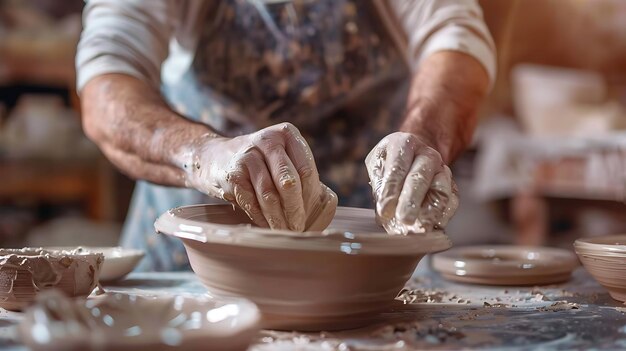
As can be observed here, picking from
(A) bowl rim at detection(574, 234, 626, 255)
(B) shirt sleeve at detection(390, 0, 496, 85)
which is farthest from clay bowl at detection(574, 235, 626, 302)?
(B) shirt sleeve at detection(390, 0, 496, 85)

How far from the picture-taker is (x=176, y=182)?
127 cm

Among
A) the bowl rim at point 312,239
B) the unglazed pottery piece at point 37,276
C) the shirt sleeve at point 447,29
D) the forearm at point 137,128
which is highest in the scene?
the shirt sleeve at point 447,29

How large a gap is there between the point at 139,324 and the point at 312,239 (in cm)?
20

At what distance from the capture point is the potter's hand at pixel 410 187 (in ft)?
3.02

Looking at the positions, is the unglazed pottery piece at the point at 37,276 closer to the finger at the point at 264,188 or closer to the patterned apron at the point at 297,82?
the finger at the point at 264,188

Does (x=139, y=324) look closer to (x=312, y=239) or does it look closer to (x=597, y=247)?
(x=312, y=239)

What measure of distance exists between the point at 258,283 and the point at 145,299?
5.5 inches

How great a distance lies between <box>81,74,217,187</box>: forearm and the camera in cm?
123

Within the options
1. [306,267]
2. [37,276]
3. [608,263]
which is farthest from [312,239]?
[608,263]

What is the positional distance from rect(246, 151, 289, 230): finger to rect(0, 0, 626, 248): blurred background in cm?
121

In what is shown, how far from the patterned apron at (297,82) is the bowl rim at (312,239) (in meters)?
0.75

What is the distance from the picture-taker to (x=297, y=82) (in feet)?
5.20

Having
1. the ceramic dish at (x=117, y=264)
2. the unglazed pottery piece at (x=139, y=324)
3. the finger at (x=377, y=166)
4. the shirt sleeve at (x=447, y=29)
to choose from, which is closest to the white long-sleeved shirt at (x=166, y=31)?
the shirt sleeve at (x=447, y=29)

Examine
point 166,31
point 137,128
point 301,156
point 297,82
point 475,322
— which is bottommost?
point 475,322
